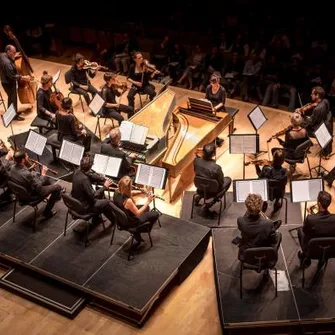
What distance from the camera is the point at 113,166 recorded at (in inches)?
317

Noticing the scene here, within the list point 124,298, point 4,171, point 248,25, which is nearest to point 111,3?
point 248,25

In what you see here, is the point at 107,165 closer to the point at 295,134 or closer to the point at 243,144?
the point at 243,144

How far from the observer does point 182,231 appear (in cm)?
793

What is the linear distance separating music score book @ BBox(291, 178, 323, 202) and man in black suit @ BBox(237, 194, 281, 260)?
79 cm

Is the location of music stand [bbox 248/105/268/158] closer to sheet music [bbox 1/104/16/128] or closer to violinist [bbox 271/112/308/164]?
violinist [bbox 271/112/308/164]

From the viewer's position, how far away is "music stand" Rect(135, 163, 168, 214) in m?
Answer: 7.64

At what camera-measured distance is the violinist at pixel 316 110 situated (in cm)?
926

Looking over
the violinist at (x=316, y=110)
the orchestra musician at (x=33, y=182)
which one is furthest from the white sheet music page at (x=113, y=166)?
the violinist at (x=316, y=110)

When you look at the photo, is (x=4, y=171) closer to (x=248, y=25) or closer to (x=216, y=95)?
(x=216, y=95)

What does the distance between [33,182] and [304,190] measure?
3.67 meters

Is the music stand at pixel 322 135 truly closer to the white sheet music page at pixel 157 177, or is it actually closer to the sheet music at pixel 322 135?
the sheet music at pixel 322 135

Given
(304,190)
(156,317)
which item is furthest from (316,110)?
(156,317)

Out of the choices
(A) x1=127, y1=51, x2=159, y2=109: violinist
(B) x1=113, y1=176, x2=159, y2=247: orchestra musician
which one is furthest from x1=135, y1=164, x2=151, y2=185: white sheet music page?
(A) x1=127, y1=51, x2=159, y2=109: violinist

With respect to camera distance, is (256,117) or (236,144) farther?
(256,117)
